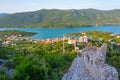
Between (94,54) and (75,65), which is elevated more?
(94,54)

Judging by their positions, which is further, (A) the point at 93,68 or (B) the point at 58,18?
(B) the point at 58,18

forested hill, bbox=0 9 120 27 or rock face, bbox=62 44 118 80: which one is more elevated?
rock face, bbox=62 44 118 80

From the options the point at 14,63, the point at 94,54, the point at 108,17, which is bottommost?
the point at 108,17

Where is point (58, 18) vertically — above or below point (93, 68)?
below

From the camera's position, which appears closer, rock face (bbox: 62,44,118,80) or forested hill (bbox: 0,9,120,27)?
rock face (bbox: 62,44,118,80)

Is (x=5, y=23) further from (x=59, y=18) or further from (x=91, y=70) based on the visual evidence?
(x=91, y=70)

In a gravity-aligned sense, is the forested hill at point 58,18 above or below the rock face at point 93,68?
below

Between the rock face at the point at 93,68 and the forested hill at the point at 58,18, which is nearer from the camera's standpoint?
the rock face at the point at 93,68

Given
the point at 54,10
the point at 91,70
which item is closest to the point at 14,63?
the point at 91,70
